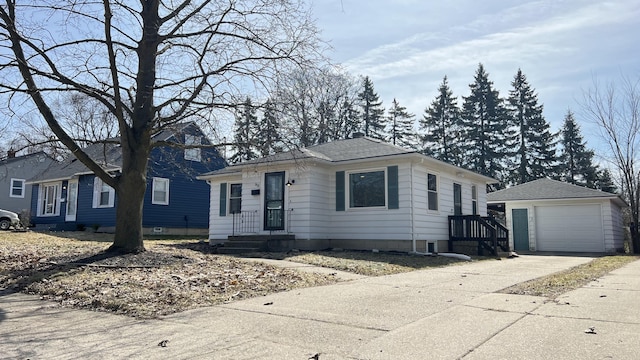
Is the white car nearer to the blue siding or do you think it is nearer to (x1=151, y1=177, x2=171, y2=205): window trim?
the blue siding

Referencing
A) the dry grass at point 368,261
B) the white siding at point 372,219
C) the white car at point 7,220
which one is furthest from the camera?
the white car at point 7,220

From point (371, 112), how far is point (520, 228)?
22839mm

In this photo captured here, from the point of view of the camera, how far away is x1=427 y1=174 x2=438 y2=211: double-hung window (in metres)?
15.5

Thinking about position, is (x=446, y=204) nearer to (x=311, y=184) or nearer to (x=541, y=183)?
(x=311, y=184)

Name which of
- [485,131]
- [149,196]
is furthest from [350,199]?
[485,131]

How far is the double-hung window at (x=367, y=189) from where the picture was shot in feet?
48.1

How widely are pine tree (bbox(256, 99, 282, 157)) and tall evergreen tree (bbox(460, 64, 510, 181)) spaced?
33976 mm

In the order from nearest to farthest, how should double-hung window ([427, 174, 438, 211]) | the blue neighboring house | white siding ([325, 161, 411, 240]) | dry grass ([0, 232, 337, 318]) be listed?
1. dry grass ([0, 232, 337, 318])
2. white siding ([325, 161, 411, 240])
3. double-hung window ([427, 174, 438, 211])
4. the blue neighboring house

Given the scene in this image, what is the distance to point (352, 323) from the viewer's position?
5258mm

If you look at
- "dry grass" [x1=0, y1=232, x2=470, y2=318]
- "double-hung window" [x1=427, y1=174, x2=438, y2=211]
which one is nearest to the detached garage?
"double-hung window" [x1=427, y1=174, x2=438, y2=211]

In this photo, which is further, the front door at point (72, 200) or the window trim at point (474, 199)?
the front door at point (72, 200)

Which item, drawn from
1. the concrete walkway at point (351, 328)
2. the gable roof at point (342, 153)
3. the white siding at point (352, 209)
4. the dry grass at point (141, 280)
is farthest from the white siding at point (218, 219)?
the concrete walkway at point (351, 328)

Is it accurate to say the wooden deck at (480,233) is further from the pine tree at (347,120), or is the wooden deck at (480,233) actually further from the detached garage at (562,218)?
the pine tree at (347,120)

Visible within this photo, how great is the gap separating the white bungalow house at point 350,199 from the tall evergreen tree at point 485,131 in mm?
26056
